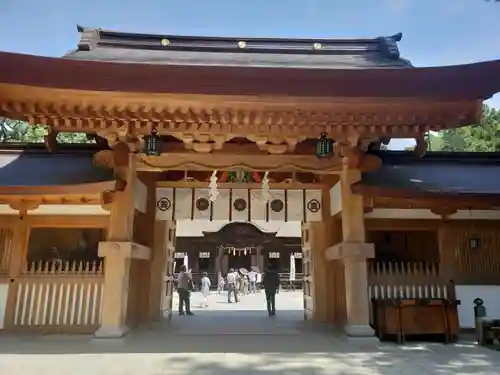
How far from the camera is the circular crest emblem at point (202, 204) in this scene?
7523mm

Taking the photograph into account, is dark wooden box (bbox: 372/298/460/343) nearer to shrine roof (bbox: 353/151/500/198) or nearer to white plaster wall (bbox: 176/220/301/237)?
shrine roof (bbox: 353/151/500/198)

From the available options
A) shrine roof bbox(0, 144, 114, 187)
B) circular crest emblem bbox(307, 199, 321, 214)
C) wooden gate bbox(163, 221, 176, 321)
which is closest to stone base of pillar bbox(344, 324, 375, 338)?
circular crest emblem bbox(307, 199, 321, 214)

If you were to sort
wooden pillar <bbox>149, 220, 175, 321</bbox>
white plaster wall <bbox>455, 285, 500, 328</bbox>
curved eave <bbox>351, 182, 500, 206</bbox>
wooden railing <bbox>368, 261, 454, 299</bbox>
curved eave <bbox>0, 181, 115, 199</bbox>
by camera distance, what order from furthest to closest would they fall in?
wooden pillar <bbox>149, 220, 175, 321</bbox>
white plaster wall <bbox>455, 285, 500, 328</bbox>
wooden railing <bbox>368, 261, 454, 299</bbox>
curved eave <bbox>351, 182, 500, 206</bbox>
curved eave <bbox>0, 181, 115, 199</bbox>

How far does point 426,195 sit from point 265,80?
3078 millimetres

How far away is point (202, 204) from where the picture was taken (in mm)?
7531

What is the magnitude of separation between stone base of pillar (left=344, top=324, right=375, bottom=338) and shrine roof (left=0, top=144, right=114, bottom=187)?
4328 mm

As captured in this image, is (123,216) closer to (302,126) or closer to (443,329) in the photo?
(302,126)

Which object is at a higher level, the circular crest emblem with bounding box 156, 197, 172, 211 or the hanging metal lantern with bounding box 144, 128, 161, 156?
the hanging metal lantern with bounding box 144, 128, 161, 156

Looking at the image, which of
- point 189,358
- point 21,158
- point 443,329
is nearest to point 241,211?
point 189,358

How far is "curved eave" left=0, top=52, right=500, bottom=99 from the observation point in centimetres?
502

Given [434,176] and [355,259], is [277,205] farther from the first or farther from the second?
[434,176]

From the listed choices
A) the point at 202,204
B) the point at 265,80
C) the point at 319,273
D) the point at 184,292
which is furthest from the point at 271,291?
the point at 265,80

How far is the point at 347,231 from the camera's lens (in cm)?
609

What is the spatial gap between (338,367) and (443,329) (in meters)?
2.45
